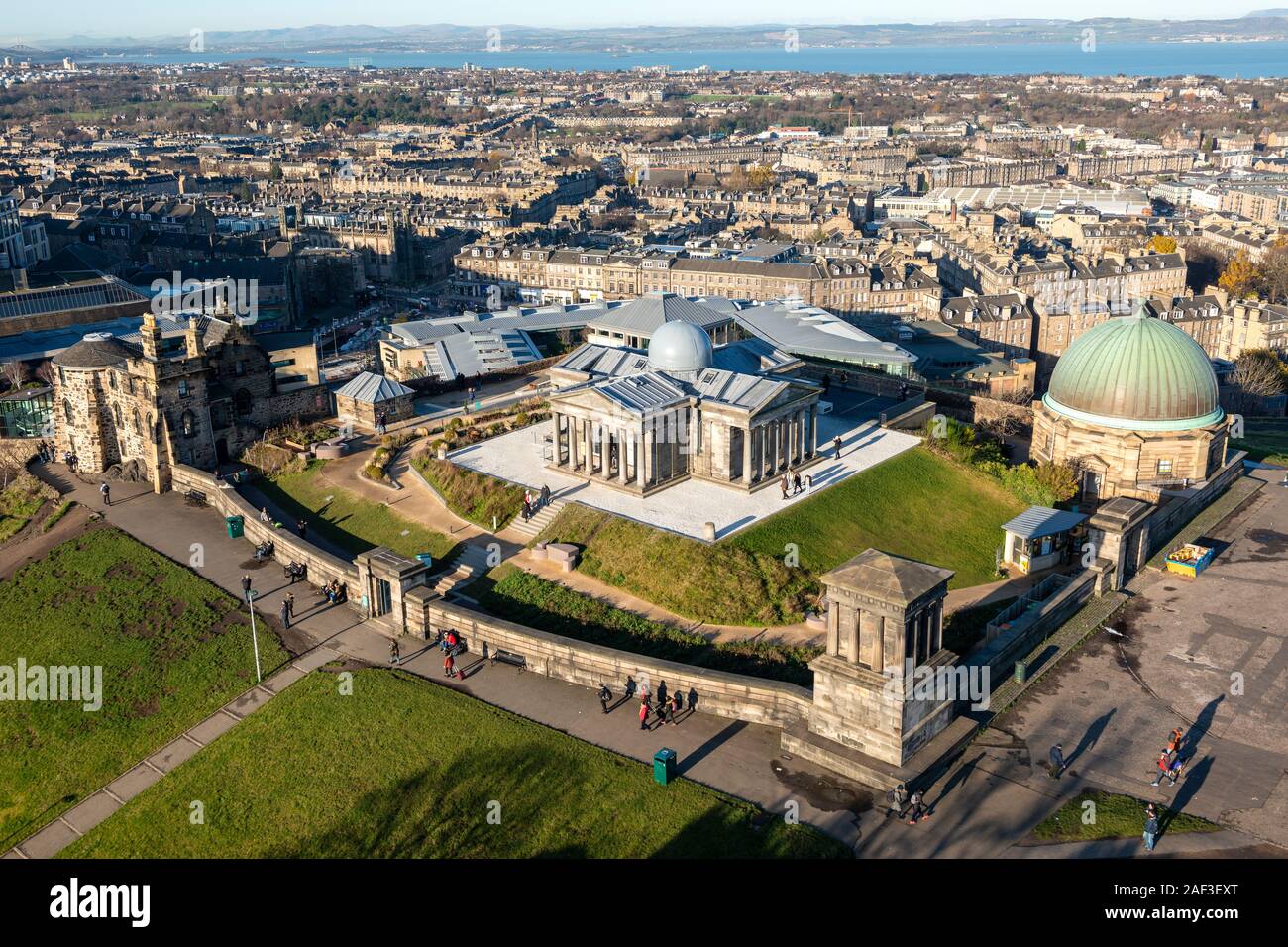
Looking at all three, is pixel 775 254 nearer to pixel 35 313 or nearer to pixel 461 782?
pixel 35 313

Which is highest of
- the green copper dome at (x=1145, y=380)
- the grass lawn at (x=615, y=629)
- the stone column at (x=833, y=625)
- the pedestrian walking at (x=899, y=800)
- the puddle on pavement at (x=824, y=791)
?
the green copper dome at (x=1145, y=380)

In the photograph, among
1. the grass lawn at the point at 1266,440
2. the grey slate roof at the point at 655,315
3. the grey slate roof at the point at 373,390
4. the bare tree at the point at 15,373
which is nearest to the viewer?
the grass lawn at the point at 1266,440

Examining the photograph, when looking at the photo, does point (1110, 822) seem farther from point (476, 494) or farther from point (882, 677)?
point (476, 494)

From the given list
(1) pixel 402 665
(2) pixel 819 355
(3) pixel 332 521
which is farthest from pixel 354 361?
(1) pixel 402 665

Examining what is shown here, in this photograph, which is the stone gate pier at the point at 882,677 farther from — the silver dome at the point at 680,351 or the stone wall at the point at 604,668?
the silver dome at the point at 680,351

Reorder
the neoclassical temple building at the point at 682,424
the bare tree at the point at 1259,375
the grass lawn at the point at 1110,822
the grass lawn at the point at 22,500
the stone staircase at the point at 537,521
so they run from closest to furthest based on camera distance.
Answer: the grass lawn at the point at 1110,822
the stone staircase at the point at 537,521
the neoclassical temple building at the point at 682,424
the grass lawn at the point at 22,500
the bare tree at the point at 1259,375

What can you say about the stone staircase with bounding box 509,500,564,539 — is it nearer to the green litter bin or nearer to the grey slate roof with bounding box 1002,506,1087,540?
the green litter bin

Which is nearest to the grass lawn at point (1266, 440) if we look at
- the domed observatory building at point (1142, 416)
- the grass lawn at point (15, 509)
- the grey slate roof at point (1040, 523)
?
the domed observatory building at point (1142, 416)
